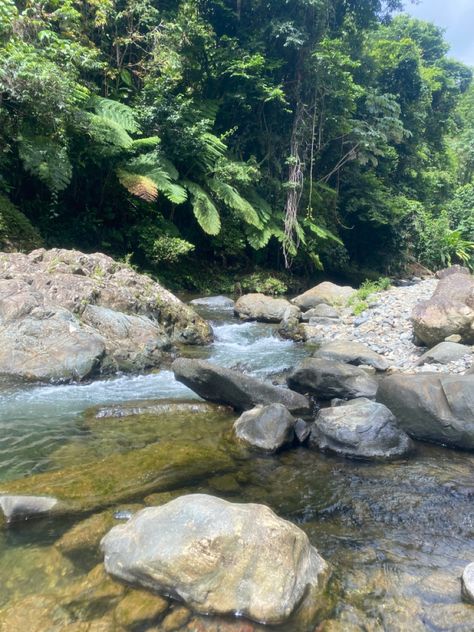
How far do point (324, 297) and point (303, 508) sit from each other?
32.1 feet

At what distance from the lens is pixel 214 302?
1193 centimetres

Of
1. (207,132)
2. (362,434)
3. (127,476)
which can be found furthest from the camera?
(207,132)

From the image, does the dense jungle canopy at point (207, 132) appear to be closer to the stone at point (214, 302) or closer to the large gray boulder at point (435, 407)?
the stone at point (214, 302)

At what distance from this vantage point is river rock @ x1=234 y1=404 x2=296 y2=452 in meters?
4.35

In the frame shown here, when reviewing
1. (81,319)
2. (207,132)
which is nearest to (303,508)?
(81,319)

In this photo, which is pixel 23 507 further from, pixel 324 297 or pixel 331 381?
pixel 324 297

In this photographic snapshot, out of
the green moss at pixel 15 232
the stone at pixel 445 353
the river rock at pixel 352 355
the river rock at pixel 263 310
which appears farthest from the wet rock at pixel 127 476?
the green moss at pixel 15 232

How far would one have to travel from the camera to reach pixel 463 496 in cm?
371

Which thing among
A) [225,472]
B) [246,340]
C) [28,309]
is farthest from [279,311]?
[225,472]

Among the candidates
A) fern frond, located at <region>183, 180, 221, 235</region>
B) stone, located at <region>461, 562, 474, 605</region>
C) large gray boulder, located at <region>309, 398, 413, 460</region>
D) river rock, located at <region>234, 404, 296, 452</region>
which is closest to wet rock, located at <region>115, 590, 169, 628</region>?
stone, located at <region>461, 562, 474, 605</region>

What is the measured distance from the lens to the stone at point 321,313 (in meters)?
11.6

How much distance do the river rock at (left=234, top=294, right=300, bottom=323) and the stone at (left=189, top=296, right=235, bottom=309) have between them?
26.1 inches

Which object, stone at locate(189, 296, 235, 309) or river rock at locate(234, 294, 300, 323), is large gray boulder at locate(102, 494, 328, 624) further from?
stone at locate(189, 296, 235, 309)

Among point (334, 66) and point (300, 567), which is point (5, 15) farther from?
point (300, 567)
